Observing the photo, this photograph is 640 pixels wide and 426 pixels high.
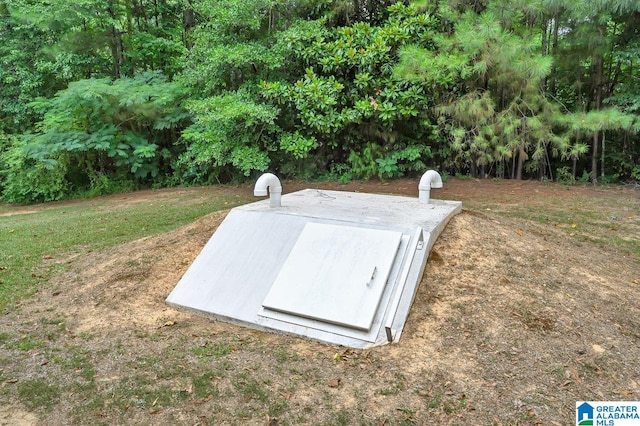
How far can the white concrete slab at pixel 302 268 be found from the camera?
2459mm

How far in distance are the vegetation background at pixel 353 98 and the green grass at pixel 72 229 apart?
0.93 m

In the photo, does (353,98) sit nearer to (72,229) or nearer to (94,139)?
(72,229)

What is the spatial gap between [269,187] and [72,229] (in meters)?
3.02

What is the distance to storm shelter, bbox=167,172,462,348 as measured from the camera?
2.48 m

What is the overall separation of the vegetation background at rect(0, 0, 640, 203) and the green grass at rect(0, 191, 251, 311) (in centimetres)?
93

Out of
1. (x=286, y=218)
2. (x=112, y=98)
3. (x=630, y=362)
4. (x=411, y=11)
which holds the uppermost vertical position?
(x=411, y=11)

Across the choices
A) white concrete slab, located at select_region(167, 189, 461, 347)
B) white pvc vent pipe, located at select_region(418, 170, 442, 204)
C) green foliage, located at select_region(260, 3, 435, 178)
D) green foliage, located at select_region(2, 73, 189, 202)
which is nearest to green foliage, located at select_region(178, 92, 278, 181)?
green foliage, located at select_region(260, 3, 435, 178)

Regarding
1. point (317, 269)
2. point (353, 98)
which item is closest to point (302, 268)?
point (317, 269)

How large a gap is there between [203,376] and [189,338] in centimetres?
43

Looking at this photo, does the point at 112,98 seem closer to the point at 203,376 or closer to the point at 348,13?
the point at 348,13

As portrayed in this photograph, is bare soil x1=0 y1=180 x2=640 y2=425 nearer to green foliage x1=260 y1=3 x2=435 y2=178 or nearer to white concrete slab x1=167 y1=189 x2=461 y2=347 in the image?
white concrete slab x1=167 y1=189 x2=461 y2=347

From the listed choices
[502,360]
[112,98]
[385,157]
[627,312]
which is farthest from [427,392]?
[112,98]

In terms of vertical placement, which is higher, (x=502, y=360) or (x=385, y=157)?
(x=385, y=157)

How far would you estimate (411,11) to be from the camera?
619 cm
